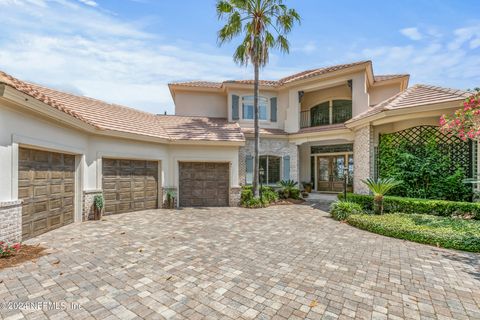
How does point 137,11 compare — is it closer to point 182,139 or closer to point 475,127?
point 182,139

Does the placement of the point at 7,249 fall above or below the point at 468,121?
below

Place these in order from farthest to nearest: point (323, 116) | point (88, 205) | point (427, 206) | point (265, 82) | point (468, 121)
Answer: point (323, 116)
point (265, 82)
point (88, 205)
point (427, 206)
point (468, 121)

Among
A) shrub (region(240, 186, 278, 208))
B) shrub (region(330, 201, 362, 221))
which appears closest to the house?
shrub (region(240, 186, 278, 208))

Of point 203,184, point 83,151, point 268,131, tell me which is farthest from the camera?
point 268,131

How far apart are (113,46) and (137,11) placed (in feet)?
6.04

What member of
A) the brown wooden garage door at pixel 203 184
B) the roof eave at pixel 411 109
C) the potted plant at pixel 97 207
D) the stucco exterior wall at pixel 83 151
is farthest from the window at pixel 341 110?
the potted plant at pixel 97 207

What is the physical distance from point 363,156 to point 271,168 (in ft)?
17.5

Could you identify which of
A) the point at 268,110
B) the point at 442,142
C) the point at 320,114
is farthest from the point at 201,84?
the point at 442,142

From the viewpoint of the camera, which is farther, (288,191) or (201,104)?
(201,104)

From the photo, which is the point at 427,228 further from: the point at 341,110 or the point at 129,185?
the point at 129,185

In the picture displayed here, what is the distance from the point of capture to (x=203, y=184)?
1180cm

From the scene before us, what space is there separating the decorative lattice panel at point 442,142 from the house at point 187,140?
356 mm

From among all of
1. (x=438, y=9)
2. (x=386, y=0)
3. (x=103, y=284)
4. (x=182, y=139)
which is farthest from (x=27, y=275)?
(x=438, y=9)

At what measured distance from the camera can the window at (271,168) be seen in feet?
47.2
